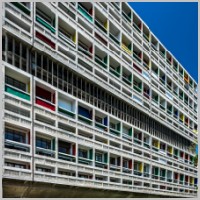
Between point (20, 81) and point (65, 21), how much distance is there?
6.01 m

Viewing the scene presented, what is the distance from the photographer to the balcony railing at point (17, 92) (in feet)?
57.0

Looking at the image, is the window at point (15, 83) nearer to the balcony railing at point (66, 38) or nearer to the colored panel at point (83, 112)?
the balcony railing at point (66, 38)

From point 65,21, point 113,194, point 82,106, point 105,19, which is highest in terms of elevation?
point 105,19

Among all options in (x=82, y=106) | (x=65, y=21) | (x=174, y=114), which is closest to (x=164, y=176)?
(x=174, y=114)

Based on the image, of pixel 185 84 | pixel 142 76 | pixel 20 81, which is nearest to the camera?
pixel 20 81

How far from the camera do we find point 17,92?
1775 cm

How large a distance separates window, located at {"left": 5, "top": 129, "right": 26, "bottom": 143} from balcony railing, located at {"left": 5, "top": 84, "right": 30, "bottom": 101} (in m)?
2.06

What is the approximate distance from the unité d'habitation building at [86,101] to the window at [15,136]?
58 millimetres

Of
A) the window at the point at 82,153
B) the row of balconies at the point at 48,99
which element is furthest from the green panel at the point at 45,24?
the window at the point at 82,153

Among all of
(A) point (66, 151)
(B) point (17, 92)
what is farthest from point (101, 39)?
(B) point (17, 92)

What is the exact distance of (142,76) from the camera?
104 ft

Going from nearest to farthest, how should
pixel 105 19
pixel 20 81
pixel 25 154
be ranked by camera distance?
pixel 25 154
pixel 20 81
pixel 105 19

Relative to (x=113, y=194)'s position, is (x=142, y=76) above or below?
above

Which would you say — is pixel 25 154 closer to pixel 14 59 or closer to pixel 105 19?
pixel 14 59
